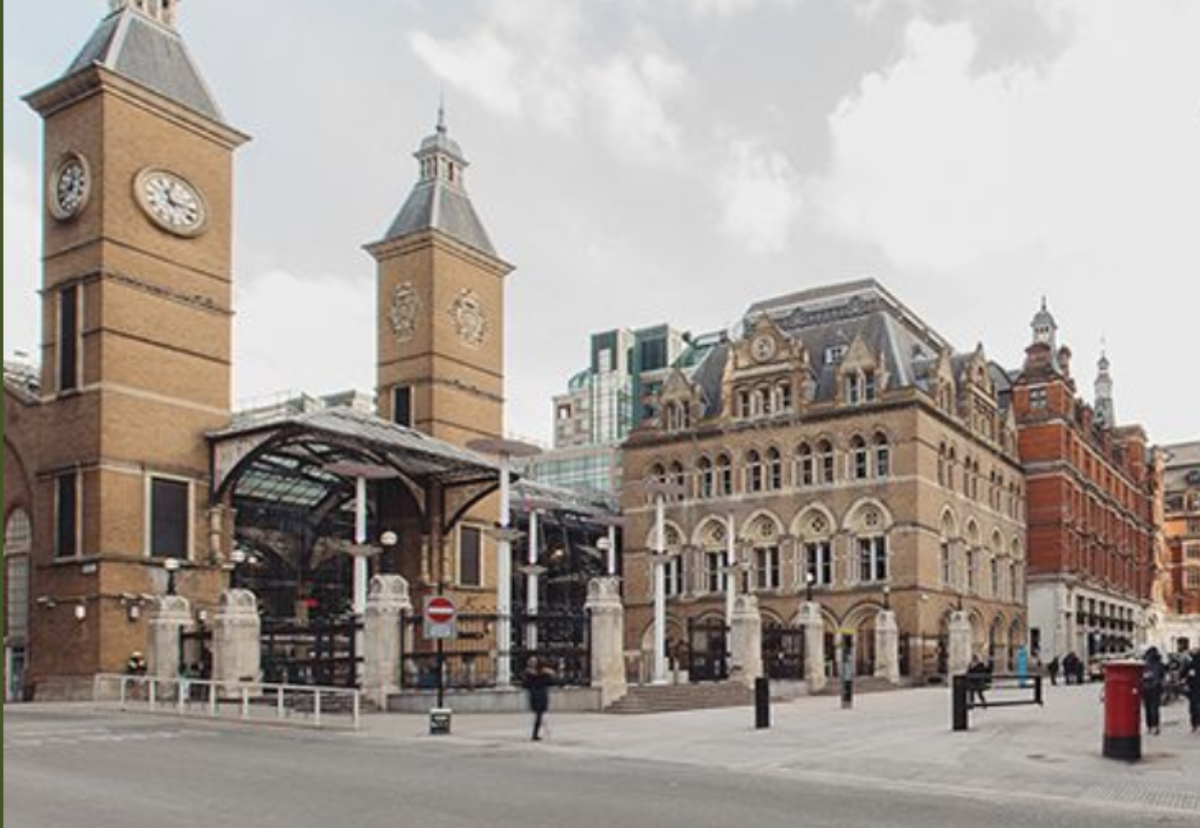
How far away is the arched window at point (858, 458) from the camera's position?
56.5 m

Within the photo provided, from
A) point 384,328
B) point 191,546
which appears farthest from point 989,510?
point 191,546

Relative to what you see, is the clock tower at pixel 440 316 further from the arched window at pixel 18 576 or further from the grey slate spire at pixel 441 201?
the arched window at pixel 18 576

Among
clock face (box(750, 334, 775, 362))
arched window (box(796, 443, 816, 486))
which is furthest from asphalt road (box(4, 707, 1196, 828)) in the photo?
clock face (box(750, 334, 775, 362))

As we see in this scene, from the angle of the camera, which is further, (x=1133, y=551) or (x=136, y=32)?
(x=1133, y=551)

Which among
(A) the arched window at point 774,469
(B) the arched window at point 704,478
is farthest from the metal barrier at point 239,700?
(B) the arched window at point 704,478

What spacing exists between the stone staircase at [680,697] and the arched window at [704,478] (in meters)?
23.6

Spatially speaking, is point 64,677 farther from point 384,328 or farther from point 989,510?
point 989,510

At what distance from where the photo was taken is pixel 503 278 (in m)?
62.4

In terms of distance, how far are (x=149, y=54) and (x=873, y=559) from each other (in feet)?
119

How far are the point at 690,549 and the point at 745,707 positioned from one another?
1065 inches

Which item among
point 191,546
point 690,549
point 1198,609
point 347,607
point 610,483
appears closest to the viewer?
point 191,546

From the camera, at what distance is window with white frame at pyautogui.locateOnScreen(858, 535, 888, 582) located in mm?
55312

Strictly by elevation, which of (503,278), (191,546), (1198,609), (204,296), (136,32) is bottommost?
(1198,609)

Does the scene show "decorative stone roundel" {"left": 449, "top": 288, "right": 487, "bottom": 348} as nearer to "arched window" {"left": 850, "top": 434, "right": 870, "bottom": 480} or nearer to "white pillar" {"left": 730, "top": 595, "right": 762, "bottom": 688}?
"arched window" {"left": 850, "top": 434, "right": 870, "bottom": 480}
